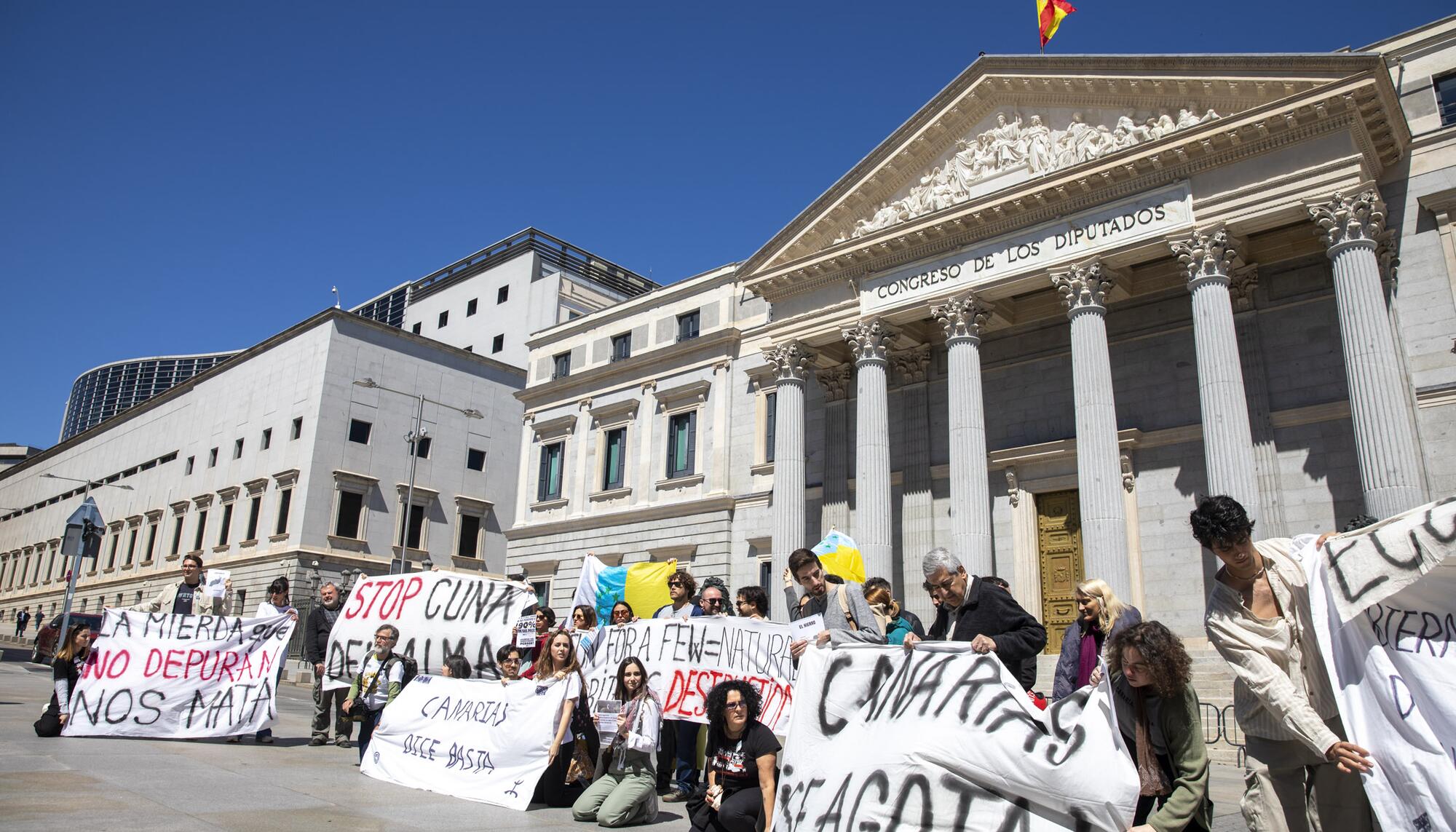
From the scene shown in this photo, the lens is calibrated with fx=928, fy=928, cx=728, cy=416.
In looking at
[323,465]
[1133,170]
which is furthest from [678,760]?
[323,465]

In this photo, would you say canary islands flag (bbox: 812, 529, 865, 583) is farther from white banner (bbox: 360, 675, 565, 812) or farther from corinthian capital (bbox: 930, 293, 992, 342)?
corinthian capital (bbox: 930, 293, 992, 342)

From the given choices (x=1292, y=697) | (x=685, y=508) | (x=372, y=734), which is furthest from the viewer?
(x=685, y=508)

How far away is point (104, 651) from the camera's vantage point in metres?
12.3

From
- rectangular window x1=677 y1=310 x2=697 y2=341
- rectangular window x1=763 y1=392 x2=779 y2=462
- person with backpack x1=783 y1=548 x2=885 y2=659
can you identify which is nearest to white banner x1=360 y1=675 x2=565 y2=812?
person with backpack x1=783 y1=548 x2=885 y2=659

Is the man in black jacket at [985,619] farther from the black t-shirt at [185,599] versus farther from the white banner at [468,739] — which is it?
the black t-shirt at [185,599]

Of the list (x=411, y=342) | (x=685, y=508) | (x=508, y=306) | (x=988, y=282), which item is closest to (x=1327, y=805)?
(x=988, y=282)

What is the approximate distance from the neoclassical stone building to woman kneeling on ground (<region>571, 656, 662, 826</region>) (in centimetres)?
1215

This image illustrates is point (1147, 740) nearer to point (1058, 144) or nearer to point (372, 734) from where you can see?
point (372, 734)

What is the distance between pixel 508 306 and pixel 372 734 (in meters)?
46.9

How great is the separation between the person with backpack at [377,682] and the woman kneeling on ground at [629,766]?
3.71 metres

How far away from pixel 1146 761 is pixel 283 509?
46235mm

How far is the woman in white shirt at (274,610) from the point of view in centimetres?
1301

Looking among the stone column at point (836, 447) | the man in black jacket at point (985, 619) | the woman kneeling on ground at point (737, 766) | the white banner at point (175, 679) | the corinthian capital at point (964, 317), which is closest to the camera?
the man in black jacket at point (985, 619)

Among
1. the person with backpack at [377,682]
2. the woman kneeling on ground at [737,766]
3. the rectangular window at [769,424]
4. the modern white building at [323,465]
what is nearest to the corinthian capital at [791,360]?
the rectangular window at [769,424]
